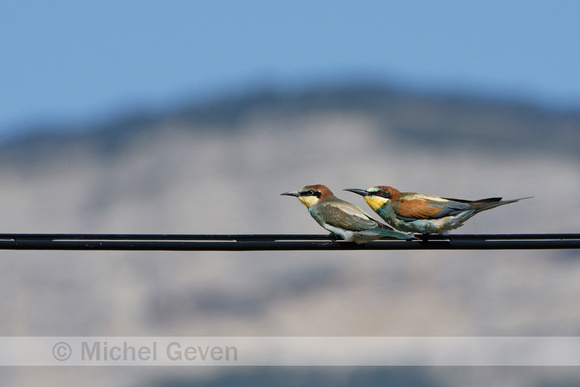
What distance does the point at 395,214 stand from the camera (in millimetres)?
7668

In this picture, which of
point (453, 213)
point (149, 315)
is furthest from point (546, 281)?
point (453, 213)

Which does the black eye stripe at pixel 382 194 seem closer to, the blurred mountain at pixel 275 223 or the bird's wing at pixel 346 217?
the bird's wing at pixel 346 217

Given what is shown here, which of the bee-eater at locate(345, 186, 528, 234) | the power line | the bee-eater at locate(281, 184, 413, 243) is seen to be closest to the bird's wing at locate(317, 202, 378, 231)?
the bee-eater at locate(281, 184, 413, 243)

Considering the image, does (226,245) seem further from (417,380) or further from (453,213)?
(417,380)

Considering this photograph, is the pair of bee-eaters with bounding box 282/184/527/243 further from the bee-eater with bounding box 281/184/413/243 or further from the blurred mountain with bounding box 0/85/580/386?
the blurred mountain with bounding box 0/85/580/386

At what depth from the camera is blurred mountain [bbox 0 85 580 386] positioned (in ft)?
199

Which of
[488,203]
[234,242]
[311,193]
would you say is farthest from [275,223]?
[234,242]

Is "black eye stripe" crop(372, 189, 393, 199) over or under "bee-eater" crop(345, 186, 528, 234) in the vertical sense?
over

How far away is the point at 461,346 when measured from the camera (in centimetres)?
6044

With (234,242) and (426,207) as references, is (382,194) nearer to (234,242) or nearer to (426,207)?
(426,207)

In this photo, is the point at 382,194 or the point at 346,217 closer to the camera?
the point at 346,217

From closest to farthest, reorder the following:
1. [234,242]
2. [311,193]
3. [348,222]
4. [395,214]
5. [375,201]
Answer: [234,242]
[348,222]
[395,214]
[375,201]
[311,193]

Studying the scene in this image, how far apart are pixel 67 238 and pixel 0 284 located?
61537mm

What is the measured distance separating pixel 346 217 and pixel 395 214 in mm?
628
